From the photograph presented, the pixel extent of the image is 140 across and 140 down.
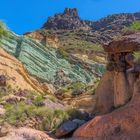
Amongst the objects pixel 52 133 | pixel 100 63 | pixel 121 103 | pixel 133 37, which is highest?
pixel 100 63

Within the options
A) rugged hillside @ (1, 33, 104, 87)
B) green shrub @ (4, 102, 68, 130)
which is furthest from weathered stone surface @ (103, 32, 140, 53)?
rugged hillside @ (1, 33, 104, 87)

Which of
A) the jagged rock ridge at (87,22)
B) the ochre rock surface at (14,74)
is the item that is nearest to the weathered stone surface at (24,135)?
the ochre rock surface at (14,74)

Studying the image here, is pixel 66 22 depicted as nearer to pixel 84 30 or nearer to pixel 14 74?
pixel 84 30

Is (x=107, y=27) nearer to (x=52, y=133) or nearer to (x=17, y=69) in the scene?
(x=17, y=69)

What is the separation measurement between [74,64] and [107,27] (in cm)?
5547

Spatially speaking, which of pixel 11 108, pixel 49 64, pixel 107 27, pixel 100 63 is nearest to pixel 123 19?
pixel 107 27

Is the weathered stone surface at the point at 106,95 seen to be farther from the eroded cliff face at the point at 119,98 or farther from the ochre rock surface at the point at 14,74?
the ochre rock surface at the point at 14,74

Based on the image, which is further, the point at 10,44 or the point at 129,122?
the point at 10,44

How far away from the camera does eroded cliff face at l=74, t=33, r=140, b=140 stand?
41.2ft

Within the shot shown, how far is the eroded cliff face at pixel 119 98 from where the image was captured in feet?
41.2

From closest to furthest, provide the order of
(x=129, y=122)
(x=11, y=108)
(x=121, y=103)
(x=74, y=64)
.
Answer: (x=129, y=122) < (x=121, y=103) < (x=11, y=108) < (x=74, y=64)

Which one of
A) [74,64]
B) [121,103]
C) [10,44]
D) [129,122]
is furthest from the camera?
[74,64]

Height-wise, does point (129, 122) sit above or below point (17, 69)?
below

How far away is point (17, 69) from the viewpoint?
3372 centimetres
